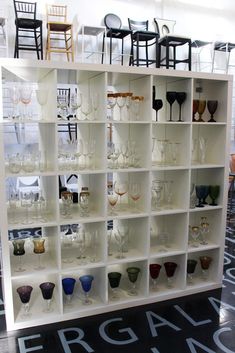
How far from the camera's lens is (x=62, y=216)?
8.10 ft

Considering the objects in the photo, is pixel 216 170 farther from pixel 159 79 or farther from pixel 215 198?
pixel 159 79

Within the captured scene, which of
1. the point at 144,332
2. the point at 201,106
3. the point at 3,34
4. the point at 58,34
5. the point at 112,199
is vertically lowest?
the point at 144,332

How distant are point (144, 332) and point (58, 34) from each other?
4.34 m

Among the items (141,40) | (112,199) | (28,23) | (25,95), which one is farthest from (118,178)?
(141,40)

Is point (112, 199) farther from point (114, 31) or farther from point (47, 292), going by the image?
point (114, 31)

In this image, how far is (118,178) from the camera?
9.32 feet

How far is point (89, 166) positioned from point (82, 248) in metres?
0.64

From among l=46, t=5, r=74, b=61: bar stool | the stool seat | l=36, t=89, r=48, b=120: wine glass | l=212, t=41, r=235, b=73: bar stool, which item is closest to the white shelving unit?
l=36, t=89, r=48, b=120: wine glass

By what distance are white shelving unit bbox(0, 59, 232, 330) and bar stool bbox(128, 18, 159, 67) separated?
7.83 feet

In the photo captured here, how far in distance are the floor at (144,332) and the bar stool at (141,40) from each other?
3524 mm

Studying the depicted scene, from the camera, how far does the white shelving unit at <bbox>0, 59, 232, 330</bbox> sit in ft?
7.60

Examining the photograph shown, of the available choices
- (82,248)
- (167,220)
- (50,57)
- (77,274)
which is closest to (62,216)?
(82,248)

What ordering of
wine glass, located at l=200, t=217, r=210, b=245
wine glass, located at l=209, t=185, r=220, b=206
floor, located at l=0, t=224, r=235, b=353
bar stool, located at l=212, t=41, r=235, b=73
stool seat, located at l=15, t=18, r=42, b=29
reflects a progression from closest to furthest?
floor, located at l=0, t=224, r=235, b=353 < wine glass, located at l=209, t=185, r=220, b=206 < wine glass, located at l=200, t=217, r=210, b=245 < stool seat, located at l=15, t=18, r=42, b=29 < bar stool, located at l=212, t=41, r=235, b=73

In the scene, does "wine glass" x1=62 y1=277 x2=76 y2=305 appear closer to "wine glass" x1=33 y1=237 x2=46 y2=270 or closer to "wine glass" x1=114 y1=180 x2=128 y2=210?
"wine glass" x1=33 y1=237 x2=46 y2=270
